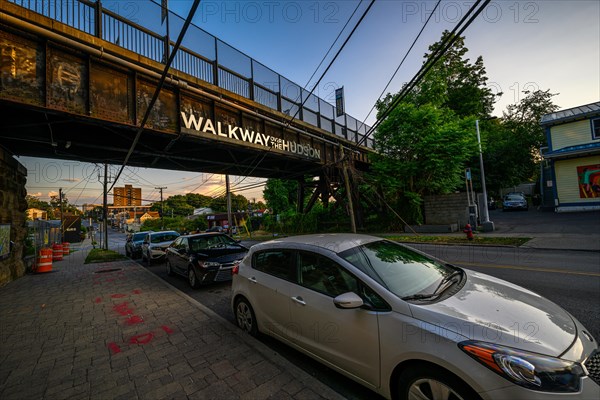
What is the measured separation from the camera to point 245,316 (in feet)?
13.6

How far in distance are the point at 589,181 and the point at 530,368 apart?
2843 cm

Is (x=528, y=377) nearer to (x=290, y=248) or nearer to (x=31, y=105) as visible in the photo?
(x=290, y=248)

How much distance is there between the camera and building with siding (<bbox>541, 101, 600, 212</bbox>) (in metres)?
20.2

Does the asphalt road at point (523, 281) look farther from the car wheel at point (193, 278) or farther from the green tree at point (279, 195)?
the green tree at point (279, 195)

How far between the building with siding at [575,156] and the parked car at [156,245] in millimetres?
29813

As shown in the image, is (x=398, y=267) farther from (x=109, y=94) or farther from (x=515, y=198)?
(x=515, y=198)

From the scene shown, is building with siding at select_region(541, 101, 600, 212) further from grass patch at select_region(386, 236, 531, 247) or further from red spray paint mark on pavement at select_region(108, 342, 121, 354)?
red spray paint mark on pavement at select_region(108, 342, 121, 354)

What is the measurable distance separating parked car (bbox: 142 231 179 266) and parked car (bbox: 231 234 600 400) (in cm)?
1060

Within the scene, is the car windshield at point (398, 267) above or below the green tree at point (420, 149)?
below

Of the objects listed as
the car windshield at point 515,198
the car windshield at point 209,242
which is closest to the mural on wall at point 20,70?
the car windshield at point 209,242

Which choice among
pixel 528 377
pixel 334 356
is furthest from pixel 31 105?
pixel 528 377

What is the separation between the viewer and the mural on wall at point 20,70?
18.7 ft

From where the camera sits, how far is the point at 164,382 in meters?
2.92

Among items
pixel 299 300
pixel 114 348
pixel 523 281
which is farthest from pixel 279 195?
pixel 299 300
